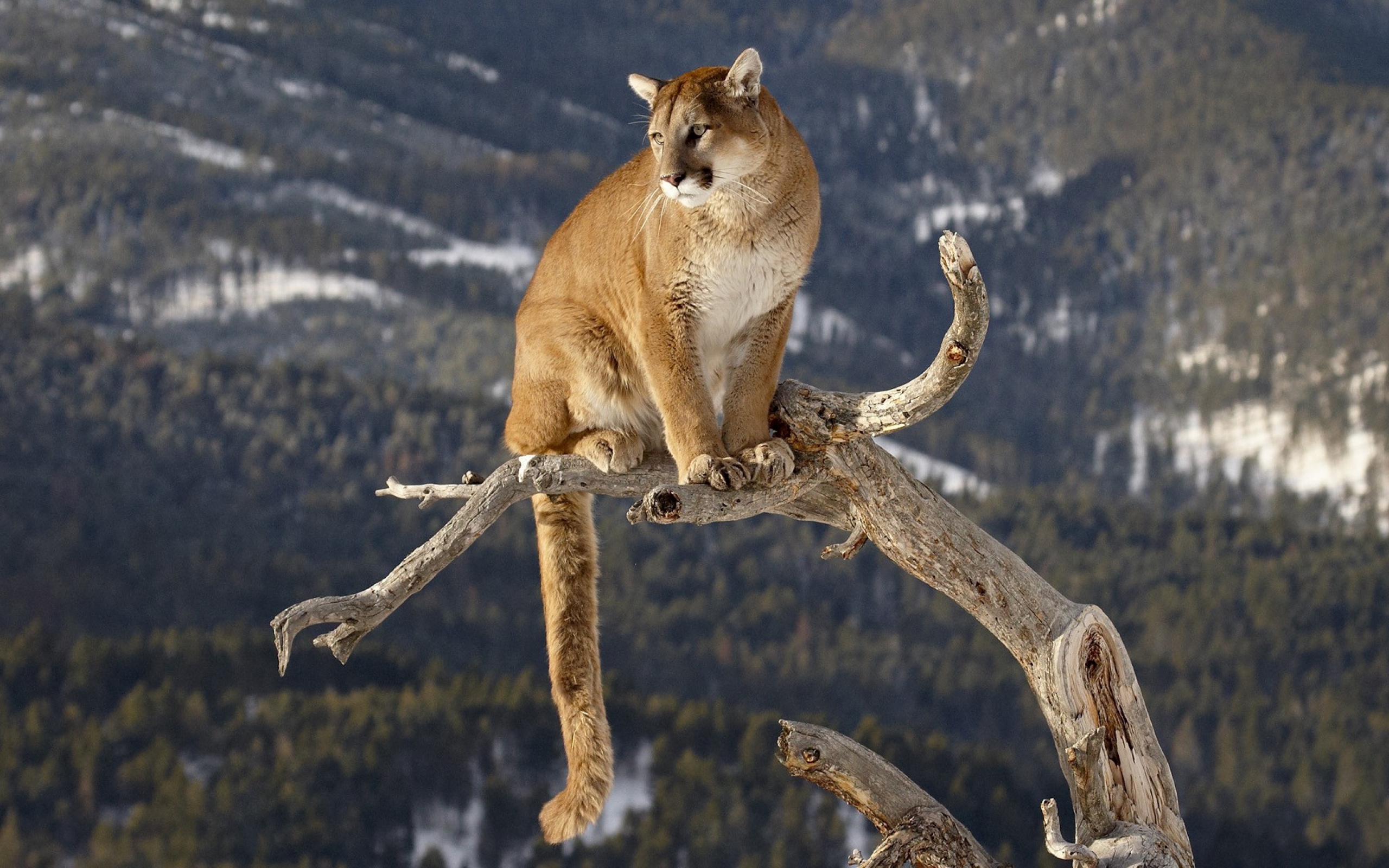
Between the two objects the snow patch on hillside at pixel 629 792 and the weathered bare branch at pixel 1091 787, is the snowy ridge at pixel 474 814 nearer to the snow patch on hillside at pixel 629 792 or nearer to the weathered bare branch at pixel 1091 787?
the snow patch on hillside at pixel 629 792

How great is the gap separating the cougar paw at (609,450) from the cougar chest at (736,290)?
2.42 ft

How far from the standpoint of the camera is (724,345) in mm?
11266

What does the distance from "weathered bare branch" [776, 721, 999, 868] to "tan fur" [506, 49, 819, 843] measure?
4.65ft

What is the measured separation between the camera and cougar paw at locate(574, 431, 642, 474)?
1147cm

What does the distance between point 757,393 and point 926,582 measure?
5.50ft

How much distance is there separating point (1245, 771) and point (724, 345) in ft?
430

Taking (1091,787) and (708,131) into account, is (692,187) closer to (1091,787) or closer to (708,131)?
(708,131)

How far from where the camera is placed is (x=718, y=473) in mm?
10508

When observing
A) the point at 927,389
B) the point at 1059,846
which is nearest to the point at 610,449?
the point at 927,389

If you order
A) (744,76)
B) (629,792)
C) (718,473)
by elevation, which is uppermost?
(744,76)

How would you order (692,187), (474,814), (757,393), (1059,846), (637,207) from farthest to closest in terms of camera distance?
(474,814), (637,207), (757,393), (692,187), (1059,846)

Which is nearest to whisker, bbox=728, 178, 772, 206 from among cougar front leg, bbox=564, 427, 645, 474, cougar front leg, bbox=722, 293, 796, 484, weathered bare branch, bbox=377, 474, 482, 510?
cougar front leg, bbox=722, 293, 796, 484

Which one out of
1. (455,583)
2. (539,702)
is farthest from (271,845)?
(455,583)

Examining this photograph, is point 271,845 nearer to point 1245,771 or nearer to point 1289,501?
point 1245,771
